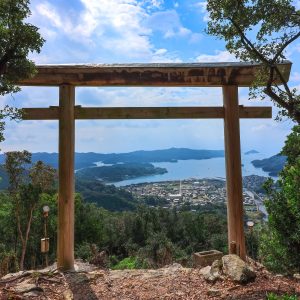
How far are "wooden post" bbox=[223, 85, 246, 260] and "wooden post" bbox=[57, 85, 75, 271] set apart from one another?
242 cm

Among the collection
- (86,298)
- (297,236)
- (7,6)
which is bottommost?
(86,298)

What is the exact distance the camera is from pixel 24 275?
5215 millimetres

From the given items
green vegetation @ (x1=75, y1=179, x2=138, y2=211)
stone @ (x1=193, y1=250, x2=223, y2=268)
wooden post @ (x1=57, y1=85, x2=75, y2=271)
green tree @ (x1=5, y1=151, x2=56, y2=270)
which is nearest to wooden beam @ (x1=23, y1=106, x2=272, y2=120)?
wooden post @ (x1=57, y1=85, x2=75, y2=271)

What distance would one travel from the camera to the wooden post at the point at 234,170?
5.48 m

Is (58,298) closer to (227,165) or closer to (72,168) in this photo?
(72,168)

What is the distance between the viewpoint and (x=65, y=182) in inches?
213

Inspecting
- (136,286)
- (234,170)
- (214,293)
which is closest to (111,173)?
(234,170)

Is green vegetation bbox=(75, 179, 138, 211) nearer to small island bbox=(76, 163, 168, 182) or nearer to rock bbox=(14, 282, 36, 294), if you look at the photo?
small island bbox=(76, 163, 168, 182)

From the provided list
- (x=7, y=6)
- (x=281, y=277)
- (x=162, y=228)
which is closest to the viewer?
(x=7, y=6)

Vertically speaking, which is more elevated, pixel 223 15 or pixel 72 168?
pixel 223 15

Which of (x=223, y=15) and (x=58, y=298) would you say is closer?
(x=223, y=15)

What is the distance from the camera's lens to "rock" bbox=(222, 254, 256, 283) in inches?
180

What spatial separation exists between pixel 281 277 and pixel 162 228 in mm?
14866

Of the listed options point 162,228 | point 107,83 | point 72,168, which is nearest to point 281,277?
point 72,168
